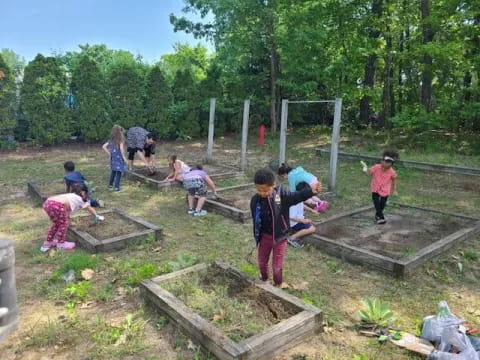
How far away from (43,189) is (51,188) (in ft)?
0.53

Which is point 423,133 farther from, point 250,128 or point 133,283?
point 133,283

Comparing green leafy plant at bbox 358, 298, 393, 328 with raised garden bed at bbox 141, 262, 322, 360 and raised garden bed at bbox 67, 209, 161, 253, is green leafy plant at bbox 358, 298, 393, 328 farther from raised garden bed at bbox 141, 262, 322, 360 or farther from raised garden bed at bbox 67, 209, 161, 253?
raised garden bed at bbox 67, 209, 161, 253

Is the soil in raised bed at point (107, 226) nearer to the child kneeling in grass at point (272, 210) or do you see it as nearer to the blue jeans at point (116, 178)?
the blue jeans at point (116, 178)

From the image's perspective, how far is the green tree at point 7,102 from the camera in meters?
13.6

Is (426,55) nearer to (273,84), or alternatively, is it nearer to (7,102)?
(273,84)

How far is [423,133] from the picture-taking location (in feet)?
50.9

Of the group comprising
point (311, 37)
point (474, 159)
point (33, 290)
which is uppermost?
point (311, 37)

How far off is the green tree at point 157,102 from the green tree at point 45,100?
3228mm

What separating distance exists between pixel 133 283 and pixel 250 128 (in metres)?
16.1

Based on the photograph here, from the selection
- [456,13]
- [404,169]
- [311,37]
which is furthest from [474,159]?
[311,37]

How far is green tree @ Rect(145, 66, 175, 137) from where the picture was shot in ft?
54.5

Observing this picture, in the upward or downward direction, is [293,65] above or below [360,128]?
above

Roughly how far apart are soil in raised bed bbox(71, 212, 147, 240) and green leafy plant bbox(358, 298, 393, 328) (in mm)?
3591

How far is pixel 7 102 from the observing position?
13.9 metres
